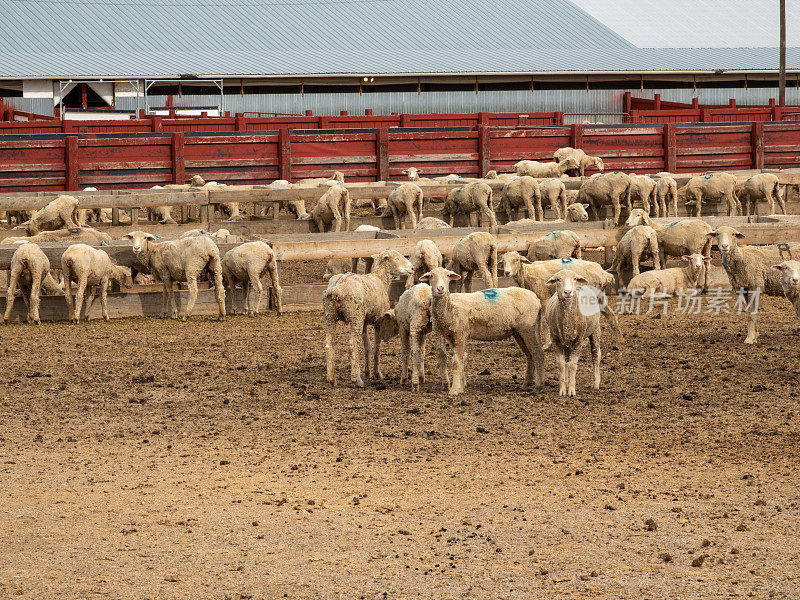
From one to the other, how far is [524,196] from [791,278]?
8704 mm

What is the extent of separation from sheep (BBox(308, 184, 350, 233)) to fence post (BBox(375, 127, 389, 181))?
226 inches

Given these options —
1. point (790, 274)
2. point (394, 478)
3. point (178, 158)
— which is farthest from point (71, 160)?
point (394, 478)

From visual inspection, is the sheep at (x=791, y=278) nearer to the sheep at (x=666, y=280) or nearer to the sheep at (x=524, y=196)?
the sheep at (x=666, y=280)

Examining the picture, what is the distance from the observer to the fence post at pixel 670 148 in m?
26.9

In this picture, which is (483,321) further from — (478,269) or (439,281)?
(478,269)

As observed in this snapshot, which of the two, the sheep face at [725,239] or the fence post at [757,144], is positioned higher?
the fence post at [757,144]

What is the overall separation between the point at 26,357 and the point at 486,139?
15468mm

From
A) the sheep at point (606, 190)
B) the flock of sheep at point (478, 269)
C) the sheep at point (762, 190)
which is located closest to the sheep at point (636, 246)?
the flock of sheep at point (478, 269)

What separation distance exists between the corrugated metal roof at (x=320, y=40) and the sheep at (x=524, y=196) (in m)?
26.2

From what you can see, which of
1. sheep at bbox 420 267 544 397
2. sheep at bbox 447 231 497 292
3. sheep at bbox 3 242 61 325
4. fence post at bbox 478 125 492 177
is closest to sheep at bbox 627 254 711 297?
sheep at bbox 447 231 497 292

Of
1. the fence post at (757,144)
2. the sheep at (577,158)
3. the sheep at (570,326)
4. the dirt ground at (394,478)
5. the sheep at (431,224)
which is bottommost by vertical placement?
the dirt ground at (394,478)

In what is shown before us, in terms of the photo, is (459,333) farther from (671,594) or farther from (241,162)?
(241,162)

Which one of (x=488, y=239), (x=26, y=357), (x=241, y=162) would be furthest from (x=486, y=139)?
(x=26, y=357)

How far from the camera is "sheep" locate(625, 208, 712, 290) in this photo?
678 inches
